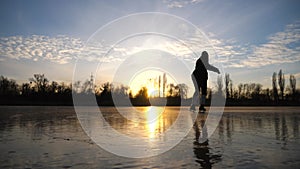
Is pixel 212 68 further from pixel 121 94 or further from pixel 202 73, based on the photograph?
pixel 121 94

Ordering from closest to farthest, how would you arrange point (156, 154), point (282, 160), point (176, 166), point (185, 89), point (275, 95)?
point (176, 166) < point (282, 160) < point (156, 154) < point (185, 89) < point (275, 95)

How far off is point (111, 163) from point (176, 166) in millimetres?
538

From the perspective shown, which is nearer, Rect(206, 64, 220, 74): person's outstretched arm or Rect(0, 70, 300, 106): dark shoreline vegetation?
Rect(206, 64, 220, 74): person's outstretched arm

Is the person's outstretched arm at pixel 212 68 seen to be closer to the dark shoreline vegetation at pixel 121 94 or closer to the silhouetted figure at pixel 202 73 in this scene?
the silhouetted figure at pixel 202 73

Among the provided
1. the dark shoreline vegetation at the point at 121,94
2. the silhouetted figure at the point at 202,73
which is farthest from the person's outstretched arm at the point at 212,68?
the dark shoreline vegetation at the point at 121,94

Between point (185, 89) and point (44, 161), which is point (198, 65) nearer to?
point (44, 161)

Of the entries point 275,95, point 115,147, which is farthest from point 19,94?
point 115,147

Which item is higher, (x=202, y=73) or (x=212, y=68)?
(x=212, y=68)

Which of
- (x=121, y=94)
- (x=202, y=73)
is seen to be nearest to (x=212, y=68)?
(x=202, y=73)

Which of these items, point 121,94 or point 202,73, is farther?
point 121,94

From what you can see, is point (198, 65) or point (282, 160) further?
point (198, 65)

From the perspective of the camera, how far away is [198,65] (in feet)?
34.1

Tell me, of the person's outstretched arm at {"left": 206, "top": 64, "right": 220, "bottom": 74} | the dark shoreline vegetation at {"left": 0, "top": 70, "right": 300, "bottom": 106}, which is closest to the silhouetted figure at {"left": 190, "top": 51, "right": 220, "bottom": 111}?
the person's outstretched arm at {"left": 206, "top": 64, "right": 220, "bottom": 74}

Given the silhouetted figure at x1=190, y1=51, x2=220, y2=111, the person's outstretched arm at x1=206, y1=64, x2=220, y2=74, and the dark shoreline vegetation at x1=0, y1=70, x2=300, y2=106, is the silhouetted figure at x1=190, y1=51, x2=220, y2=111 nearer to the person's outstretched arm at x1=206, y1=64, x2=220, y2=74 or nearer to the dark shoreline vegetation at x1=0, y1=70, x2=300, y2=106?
the person's outstretched arm at x1=206, y1=64, x2=220, y2=74
